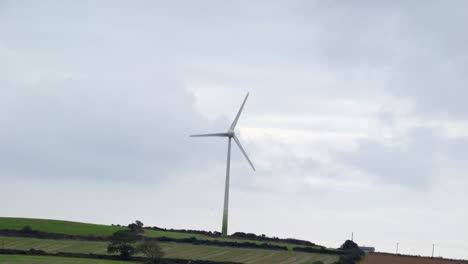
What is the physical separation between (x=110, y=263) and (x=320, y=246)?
67.0m

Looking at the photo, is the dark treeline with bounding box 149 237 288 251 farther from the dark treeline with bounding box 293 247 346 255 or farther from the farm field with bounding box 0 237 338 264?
the farm field with bounding box 0 237 338 264

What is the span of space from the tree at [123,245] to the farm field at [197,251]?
2677 mm

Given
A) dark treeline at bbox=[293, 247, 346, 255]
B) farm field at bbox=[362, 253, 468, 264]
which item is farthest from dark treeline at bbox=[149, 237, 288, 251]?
farm field at bbox=[362, 253, 468, 264]

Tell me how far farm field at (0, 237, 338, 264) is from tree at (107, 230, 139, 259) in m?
2.68

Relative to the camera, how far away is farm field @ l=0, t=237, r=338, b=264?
155 meters

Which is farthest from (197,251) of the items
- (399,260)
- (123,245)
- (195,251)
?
(399,260)

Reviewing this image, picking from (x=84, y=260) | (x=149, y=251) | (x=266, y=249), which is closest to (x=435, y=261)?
(x=266, y=249)

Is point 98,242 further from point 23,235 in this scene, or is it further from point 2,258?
point 2,258

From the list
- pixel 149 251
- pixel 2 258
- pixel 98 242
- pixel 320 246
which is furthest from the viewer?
Result: pixel 320 246

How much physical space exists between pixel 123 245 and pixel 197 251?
17.1m

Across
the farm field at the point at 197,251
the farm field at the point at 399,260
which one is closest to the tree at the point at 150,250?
the farm field at the point at 197,251

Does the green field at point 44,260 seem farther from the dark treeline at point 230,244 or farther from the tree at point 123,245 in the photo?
the dark treeline at point 230,244

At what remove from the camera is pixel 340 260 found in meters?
151

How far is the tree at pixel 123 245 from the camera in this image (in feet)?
500
